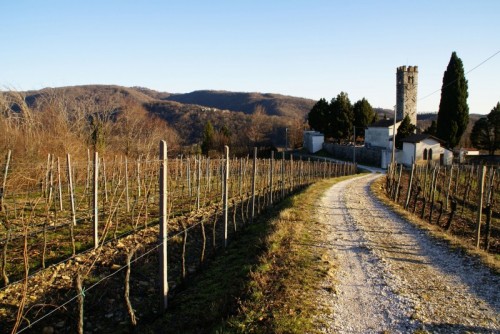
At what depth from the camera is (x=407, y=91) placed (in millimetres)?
60312

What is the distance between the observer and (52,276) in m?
7.39

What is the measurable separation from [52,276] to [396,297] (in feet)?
20.4

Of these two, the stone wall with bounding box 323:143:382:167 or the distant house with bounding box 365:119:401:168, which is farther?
the distant house with bounding box 365:119:401:168

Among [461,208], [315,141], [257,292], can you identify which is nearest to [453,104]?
[315,141]

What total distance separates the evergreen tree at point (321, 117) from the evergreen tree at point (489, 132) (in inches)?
825

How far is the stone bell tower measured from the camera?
60094 millimetres

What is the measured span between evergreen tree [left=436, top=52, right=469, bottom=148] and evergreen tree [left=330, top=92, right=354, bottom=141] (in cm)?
1353

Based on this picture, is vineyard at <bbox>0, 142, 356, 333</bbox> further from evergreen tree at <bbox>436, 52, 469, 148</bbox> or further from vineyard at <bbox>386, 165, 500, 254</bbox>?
evergreen tree at <bbox>436, 52, 469, 148</bbox>

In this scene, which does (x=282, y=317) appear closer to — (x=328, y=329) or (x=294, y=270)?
(x=328, y=329)

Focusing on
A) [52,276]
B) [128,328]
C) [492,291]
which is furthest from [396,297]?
[52,276]

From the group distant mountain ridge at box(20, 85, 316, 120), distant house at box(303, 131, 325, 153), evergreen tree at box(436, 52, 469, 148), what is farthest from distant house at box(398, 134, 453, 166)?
distant mountain ridge at box(20, 85, 316, 120)

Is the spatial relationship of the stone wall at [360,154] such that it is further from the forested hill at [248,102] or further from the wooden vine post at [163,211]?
the forested hill at [248,102]

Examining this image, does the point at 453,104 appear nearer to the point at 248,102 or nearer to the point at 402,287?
the point at 402,287

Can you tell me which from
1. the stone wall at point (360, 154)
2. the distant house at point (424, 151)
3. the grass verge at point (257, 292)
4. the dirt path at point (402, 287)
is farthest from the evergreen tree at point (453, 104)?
the grass verge at point (257, 292)
